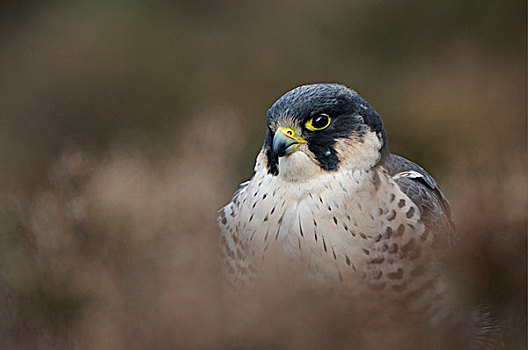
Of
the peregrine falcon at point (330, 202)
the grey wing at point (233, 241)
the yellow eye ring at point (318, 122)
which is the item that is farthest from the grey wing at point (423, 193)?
the grey wing at point (233, 241)

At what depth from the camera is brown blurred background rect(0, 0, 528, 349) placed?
0.91 m

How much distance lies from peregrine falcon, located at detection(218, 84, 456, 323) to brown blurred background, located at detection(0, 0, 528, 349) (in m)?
0.12

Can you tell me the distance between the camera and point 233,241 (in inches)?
69.7

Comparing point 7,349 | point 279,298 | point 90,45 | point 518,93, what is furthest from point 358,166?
point 90,45

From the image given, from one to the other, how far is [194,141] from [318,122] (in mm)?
327

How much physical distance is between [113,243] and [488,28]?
331 centimetres

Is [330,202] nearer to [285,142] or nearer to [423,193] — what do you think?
[285,142]

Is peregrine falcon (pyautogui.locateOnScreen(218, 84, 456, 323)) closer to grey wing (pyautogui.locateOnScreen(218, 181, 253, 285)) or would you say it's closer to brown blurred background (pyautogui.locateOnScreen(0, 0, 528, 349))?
grey wing (pyautogui.locateOnScreen(218, 181, 253, 285))

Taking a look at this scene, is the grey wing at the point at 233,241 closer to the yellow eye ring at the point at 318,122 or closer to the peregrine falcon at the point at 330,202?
the peregrine falcon at the point at 330,202

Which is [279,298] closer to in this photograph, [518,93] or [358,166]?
[358,166]

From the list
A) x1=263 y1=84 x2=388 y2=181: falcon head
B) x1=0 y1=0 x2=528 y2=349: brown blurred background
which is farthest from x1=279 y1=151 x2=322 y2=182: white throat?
x1=0 y1=0 x2=528 y2=349: brown blurred background

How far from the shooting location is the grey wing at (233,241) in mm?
1645

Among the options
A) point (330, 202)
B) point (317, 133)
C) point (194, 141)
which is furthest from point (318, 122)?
point (194, 141)

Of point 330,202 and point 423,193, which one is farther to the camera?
point 423,193
